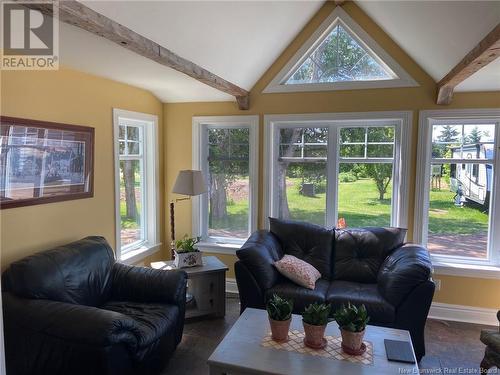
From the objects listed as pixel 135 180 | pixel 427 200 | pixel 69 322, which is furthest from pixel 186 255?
pixel 427 200

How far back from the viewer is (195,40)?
9.14ft

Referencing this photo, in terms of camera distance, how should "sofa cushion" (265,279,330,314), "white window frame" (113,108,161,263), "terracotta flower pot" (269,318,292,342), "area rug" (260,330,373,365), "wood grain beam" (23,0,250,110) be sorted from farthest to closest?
"white window frame" (113,108,161,263) → "sofa cushion" (265,279,330,314) → "terracotta flower pot" (269,318,292,342) → "area rug" (260,330,373,365) → "wood grain beam" (23,0,250,110)

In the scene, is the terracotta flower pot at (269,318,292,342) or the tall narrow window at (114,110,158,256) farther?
the tall narrow window at (114,110,158,256)

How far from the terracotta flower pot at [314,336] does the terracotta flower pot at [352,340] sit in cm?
13

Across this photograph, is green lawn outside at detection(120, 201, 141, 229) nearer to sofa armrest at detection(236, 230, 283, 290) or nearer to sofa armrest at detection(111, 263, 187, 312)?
sofa armrest at detection(111, 263, 187, 312)

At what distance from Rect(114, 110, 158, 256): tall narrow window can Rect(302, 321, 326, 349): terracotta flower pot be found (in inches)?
88.9

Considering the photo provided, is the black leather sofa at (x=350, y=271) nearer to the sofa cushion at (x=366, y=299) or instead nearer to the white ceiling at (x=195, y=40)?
the sofa cushion at (x=366, y=299)

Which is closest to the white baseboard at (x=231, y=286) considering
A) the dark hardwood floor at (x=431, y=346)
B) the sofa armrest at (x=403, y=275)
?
the dark hardwood floor at (x=431, y=346)

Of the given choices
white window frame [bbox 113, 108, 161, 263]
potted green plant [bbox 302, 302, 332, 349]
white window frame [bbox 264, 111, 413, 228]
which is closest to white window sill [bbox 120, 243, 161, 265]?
white window frame [bbox 113, 108, 161, 263]

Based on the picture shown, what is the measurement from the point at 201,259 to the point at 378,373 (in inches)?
79.6

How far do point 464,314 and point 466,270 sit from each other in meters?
0.44

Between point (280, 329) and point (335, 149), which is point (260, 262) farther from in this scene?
point (335, 149)

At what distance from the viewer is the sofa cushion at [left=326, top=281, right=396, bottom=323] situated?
2.80 m

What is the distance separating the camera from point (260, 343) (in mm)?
2158
